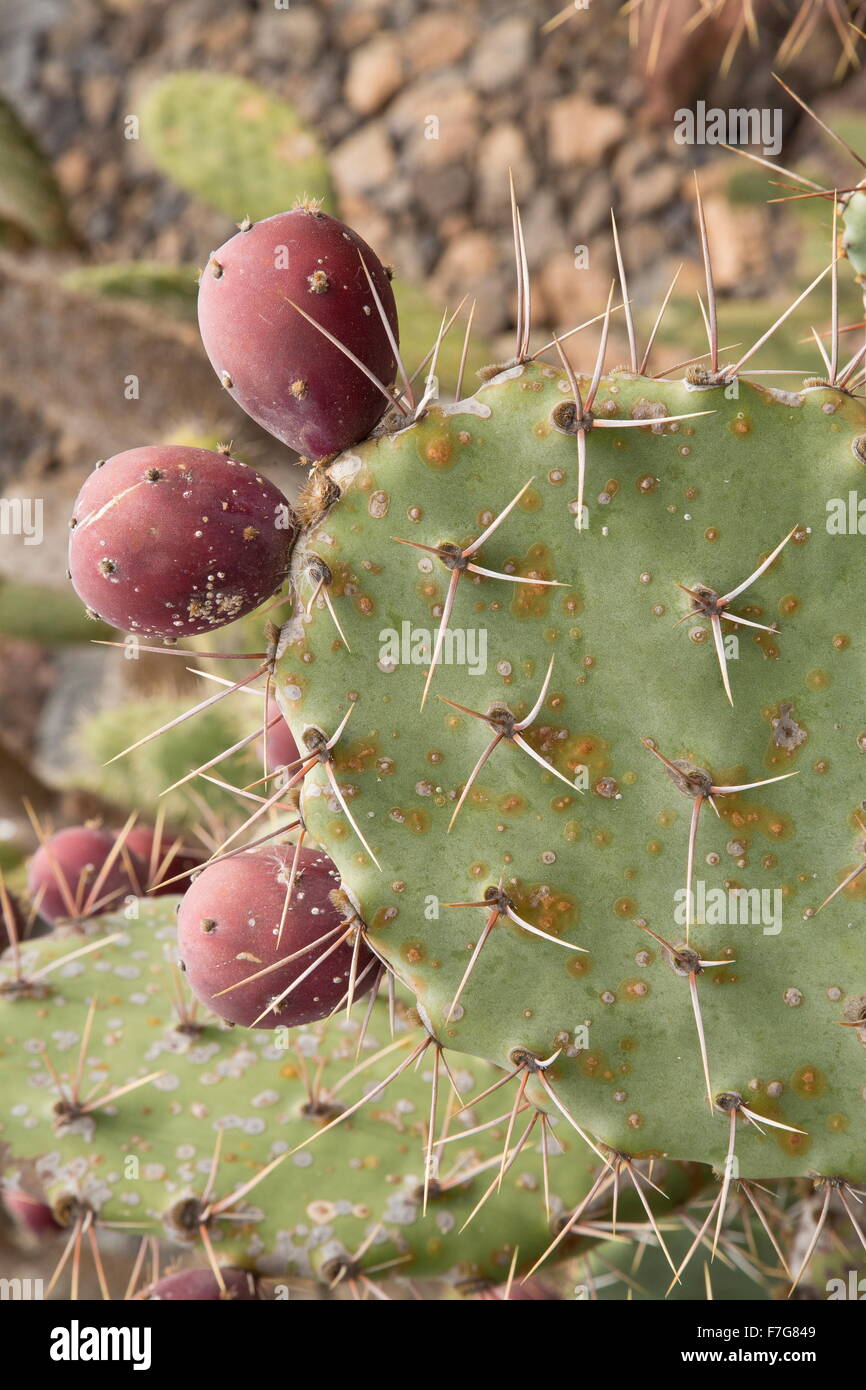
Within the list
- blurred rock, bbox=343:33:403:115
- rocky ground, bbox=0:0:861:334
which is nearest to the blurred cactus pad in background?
rocky ground, bbox=0:0:861:334

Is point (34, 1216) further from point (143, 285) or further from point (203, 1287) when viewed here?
point (143, 285)

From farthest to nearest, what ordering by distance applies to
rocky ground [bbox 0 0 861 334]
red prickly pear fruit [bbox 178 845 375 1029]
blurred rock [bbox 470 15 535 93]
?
blurred rock [bbox 470 15 535 93] < rocky ground [bbox 0 0 861 334] < red prickly pear fruit [bbox 178 845 375 1029]

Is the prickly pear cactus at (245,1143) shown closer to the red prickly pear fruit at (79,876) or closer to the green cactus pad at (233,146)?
the red prickly pear fruit at (79,876)

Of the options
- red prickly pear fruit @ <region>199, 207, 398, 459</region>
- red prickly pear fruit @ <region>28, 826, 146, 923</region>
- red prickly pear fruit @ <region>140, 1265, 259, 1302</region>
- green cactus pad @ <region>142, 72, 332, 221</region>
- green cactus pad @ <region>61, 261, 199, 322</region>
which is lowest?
red prickly pear fruit @ <region>140, 1265, 259, 1302</region>

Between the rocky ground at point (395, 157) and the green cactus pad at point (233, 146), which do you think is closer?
the green cactus pad at point (233, 146)

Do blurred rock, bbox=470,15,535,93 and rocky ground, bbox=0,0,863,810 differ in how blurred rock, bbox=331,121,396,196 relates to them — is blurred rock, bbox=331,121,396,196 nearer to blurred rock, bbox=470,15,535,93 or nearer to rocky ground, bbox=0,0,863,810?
rocky ground, bbox=0,0,863,810

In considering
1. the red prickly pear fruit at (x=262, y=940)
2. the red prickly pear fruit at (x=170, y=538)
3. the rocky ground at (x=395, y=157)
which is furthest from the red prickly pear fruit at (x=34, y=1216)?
the rocky ground at (x=395, y=157)

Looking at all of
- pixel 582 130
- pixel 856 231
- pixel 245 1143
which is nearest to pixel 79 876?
pixel 245 1143

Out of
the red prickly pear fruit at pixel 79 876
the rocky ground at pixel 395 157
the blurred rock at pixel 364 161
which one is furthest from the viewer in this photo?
the blurred rock at pixel 364 161
